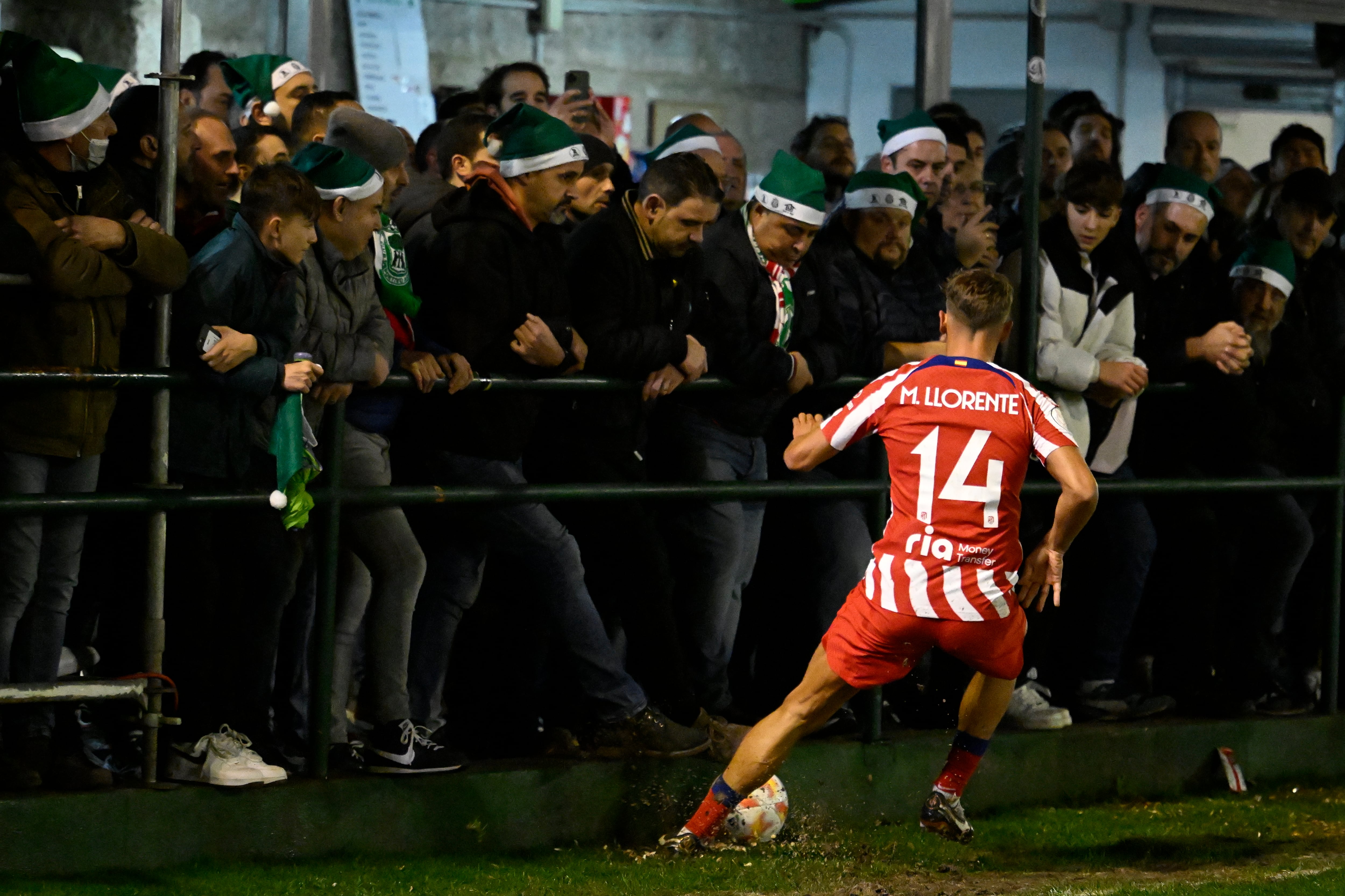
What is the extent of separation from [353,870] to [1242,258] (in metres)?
4.36

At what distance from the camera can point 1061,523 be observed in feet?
17.8

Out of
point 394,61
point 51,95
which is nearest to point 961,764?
point 51,95

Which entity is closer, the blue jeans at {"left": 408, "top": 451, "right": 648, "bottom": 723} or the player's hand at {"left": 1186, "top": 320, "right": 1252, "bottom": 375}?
the blue jeans at {"left": 408, "top": 451, "right": 648, "bottom": 723}

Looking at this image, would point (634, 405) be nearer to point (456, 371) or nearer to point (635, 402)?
point (635, 402)

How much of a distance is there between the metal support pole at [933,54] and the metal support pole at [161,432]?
→ 4.70 meters

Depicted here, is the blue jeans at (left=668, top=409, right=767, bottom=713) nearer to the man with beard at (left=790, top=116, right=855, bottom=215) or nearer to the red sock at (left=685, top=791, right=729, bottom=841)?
the red sock at (left=685, top=791, right=729, bottom=841)

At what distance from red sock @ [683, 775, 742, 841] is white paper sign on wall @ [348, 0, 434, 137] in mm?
5549

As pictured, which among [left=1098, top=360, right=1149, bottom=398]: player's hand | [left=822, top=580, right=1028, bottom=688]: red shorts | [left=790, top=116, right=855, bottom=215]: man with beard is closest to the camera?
[left=822, top=580, right=1028, bottom=688]: red shorts

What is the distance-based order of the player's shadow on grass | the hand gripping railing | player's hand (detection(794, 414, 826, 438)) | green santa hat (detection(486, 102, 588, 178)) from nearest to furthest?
the hand gripping railing, player's hand (detection(794, 414, 826, 438)), green santa hat (detection(486, 102, 588, 178)), the player's shadow on grass

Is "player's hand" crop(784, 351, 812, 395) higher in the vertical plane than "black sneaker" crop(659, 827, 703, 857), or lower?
higher

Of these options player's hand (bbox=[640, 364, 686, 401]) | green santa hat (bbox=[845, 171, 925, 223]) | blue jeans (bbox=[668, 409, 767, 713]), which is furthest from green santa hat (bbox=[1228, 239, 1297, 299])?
player's hand (bbox=[640, 364, 686, 401])

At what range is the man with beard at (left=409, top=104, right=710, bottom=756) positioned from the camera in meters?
5.77

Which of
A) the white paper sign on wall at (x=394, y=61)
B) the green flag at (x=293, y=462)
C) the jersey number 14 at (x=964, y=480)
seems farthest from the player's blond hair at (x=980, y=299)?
the white paper sign on wall at (x=394, y=61)

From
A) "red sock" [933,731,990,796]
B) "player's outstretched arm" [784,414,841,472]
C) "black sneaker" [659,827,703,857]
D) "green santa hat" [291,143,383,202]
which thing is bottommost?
"black sneaker" [659,827,703,857]
